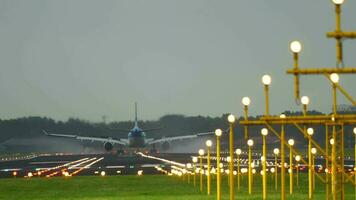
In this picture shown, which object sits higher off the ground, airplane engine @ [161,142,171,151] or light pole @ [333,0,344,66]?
airplane engine @ [161,142,171,151]

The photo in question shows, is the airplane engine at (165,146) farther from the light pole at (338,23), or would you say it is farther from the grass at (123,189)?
the light pole at (338,23)

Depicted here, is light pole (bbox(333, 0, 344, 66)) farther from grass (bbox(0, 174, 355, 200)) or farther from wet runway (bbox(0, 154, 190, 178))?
wet runway (bbox(0, 154, 190, 178))

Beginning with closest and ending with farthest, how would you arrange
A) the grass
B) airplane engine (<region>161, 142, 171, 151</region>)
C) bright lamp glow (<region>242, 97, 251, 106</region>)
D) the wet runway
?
1. bright lamp glow (<region>242, 97, 251, 106</region>)
2. the grass
3. the wet runway
4. airplane engine (<region>161, 142, 171, 151</region>)

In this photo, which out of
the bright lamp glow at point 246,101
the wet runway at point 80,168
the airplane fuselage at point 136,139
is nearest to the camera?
the bright lamp glow at point 246,101

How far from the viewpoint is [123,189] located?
5606 centimetres

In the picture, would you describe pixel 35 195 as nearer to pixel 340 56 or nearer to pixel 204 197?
pixel 204 197

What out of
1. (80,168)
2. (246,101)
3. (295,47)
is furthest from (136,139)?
(295,47)

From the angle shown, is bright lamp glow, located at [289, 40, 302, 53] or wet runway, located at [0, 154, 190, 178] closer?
bright lamp glow, located at [289, 40, 302, 53]

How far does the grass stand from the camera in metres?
47.4

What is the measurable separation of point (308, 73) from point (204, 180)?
45.2 metres

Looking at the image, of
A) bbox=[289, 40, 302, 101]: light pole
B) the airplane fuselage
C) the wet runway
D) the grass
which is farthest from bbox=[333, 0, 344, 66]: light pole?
the airplane fuselage

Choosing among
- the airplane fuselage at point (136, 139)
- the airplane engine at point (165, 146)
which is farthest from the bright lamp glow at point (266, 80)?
the airplane engine at point (165, 146)

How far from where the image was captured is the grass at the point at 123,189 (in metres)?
47.4

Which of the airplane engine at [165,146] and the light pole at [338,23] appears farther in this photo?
the airplane engine at [165,146]
